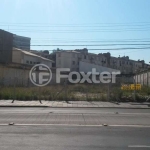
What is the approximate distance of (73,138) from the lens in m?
8.51

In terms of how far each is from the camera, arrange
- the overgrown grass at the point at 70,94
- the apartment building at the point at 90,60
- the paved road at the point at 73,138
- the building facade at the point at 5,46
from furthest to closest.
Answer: the apartment building at the point at 90,60
the building facade at the point at 5,46
the overgrown grass at the point at 70,94
the paved road at the point at 73,138

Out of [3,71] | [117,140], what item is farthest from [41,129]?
[3,71]

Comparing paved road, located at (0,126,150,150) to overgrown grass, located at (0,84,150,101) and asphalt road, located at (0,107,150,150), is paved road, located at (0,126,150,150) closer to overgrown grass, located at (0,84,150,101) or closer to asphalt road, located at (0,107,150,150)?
asphalt road, located at (0,107,150,150)

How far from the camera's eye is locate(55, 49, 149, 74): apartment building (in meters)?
91.4

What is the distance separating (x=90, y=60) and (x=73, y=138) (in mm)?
92351

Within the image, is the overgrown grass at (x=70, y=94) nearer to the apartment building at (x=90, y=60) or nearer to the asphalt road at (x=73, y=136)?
the asphalt road at (x=73, y=136)

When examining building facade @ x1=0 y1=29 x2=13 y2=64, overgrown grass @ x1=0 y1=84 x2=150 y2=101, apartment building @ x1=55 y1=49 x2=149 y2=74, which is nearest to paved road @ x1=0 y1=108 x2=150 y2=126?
overgrown grass @ x1=0 y1=84 x2=150 y2=101

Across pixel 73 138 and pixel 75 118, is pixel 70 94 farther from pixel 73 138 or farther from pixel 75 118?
pixel 73 138

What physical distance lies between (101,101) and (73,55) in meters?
67.7

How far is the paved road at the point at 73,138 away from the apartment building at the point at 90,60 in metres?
65.1

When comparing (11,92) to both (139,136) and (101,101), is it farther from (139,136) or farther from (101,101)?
(139,136)

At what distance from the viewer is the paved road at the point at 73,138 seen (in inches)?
291

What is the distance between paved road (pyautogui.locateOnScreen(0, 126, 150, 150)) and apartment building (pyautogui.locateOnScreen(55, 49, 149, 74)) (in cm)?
6513

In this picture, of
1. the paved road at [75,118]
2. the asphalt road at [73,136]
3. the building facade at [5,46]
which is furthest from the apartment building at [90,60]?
the asphalt road at [73,136]
